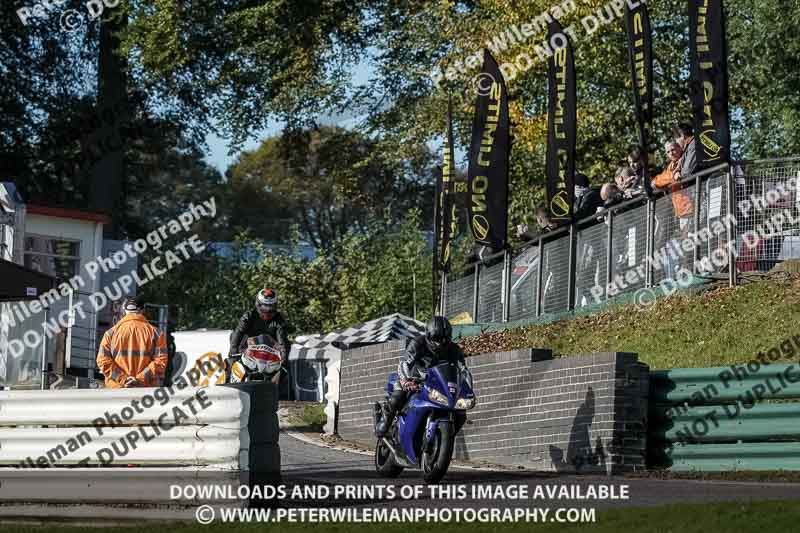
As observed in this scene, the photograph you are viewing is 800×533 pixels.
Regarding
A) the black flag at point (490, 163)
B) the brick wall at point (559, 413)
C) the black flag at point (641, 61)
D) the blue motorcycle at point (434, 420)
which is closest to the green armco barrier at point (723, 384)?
the brick wall at point (559, 413)

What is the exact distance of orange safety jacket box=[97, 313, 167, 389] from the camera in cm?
1551

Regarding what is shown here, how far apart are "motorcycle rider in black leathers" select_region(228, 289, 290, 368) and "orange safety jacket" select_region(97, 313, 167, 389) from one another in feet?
6.88

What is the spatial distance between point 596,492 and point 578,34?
19.7 metres

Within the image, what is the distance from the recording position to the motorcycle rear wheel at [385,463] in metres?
15.4

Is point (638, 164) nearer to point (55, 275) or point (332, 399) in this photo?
point (332, 399)

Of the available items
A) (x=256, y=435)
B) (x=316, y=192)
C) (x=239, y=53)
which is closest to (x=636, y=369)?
(x=256, y=435)

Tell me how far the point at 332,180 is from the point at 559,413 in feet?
98.6

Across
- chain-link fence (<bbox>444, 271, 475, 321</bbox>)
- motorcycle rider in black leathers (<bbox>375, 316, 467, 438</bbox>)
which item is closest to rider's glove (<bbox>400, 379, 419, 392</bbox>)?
motorcycle rider in black leathers (<bbox>375, 316, 467, 438</bbox>)

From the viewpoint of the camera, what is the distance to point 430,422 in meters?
14.6

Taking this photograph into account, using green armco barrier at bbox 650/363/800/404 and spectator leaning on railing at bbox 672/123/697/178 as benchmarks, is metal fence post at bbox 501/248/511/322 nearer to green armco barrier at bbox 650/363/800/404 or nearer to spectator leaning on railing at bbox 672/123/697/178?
spectator leaning on railing at bbox 672/123/697/178

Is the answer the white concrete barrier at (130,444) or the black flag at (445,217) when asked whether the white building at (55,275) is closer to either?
the black flag at (445,217)

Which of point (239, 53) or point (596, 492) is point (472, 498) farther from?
point (239, 53)

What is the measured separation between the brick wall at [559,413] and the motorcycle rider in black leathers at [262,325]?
249 cm

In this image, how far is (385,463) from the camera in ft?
51.1
